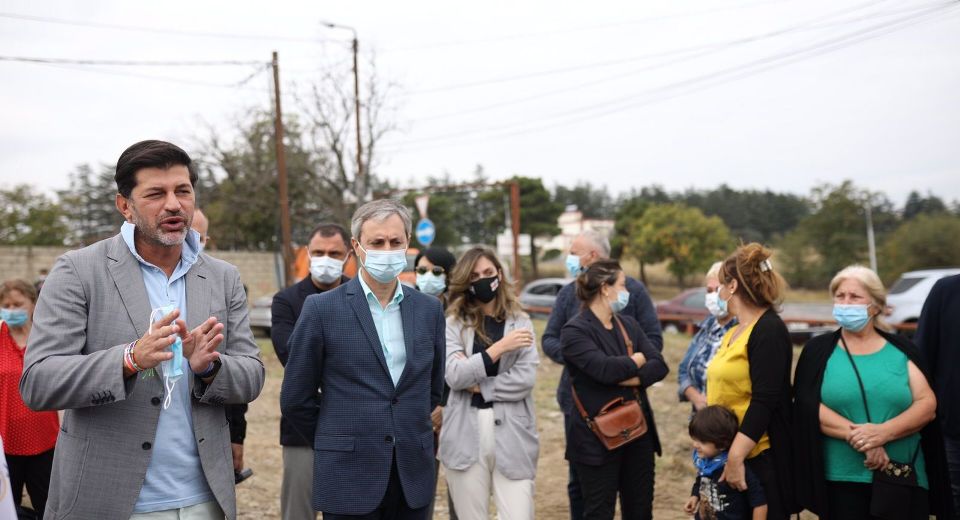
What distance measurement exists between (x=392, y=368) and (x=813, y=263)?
4512cm

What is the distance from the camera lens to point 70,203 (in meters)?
42.9

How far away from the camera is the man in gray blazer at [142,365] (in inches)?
94.2

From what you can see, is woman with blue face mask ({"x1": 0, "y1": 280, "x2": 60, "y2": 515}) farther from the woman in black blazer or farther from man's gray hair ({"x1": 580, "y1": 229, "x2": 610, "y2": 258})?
man's gray hair ({"x1": 580, "y1": 229, "x2": 610, "y2": 258})

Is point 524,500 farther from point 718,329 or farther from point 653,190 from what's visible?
point 653,190

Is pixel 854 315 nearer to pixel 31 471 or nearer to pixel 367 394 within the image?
pixel 367 394

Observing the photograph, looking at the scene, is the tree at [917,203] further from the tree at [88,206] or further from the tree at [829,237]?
the tree at [88,206]

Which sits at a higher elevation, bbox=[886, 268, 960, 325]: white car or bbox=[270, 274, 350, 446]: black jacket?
bbox=[270, 274, 350, 446]: black jacket

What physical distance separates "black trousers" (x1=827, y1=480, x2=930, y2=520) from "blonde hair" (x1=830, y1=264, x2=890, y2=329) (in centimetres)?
85

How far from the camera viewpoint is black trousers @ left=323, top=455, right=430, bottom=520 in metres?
3.15

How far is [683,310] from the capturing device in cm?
1764

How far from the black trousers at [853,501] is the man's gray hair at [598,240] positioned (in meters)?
2.40

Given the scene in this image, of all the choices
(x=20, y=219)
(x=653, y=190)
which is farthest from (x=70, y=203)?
(x=653, y=190)

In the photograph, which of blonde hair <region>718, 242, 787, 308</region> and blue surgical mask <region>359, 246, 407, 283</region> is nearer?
blue surgical mask <region>359, 246, 407, 283</region>

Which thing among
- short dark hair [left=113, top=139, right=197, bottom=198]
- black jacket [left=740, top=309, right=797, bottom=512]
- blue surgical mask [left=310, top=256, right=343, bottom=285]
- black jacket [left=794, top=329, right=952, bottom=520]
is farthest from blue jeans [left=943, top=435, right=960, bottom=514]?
short dark hair [left=113, top=139, right=197, bottom=198]
